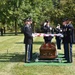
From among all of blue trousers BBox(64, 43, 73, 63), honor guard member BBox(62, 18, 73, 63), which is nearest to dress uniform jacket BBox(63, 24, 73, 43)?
honor guard member BBox(62, 18, 73, 63)

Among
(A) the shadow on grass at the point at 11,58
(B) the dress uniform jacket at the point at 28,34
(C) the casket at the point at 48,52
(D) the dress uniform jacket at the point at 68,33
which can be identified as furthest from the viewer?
(A) the shadow on grass at the point at 11,58

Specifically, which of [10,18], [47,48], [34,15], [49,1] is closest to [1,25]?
[10,18]

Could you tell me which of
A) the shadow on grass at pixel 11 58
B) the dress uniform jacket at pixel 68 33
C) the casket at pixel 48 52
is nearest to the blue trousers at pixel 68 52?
the dress uniform jacket at pixel 68 33

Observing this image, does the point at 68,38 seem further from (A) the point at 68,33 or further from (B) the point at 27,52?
(B) the point at 27,52

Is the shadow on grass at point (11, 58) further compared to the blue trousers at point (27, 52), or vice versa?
the shadow on grass at point (11, 58)

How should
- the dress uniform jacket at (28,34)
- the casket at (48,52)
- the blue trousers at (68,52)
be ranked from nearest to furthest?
the dress uniform jacket at (28,34) → the blue trousers at (68,52) → the casket at (48,52)

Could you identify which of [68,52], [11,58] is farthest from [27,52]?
[11,58]

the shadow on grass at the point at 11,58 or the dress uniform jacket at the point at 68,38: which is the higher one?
the dress uniform jacket at the point at 68,38

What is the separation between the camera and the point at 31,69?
13273 millimetres

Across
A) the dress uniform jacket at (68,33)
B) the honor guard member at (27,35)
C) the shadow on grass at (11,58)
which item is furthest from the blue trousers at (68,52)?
the shadow on grass at (11,58)

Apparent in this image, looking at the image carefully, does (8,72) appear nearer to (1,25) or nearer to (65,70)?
(65,70)

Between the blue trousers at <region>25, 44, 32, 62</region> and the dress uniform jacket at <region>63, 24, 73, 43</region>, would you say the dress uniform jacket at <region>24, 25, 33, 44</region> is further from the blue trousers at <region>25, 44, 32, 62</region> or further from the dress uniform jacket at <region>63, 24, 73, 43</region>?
the dress uniform jacket at <region>63, 24, 73, 43</region>

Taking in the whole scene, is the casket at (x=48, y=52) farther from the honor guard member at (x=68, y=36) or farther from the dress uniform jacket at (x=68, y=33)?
the dress uniform jacket at (x=68, y=33)

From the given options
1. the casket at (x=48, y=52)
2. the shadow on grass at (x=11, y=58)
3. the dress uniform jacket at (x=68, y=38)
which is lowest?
the shadow on grass at (x=11, y=58)
